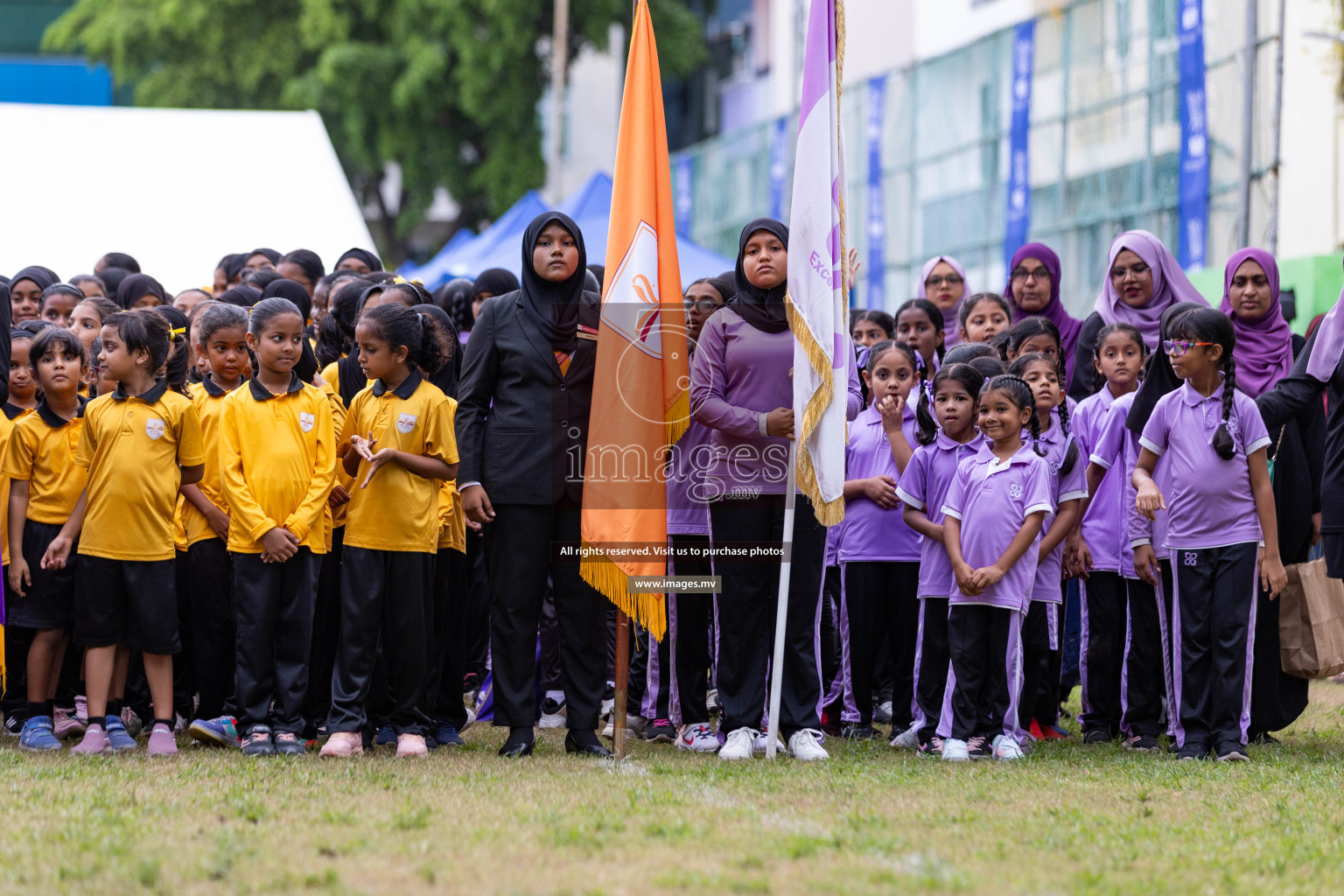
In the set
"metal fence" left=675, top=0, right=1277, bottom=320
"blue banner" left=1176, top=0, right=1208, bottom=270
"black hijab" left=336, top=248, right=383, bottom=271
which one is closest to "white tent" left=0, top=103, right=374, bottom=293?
"black hijab" left=336, top=248, right=383, bottom=271

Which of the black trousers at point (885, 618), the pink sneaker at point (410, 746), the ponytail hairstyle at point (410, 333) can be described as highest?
the ponytail hairstyle at point (410, 333)

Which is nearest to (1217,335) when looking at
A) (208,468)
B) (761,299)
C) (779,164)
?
(761,299)

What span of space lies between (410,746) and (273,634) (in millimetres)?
→ 764

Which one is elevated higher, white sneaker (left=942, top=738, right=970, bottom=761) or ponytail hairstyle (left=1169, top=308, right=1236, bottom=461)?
ponytail hairstyle (left=1169, top=308, right=1236, bottom=461)

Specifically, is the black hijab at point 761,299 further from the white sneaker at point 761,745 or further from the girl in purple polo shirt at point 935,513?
the white sneaker at point 761,745

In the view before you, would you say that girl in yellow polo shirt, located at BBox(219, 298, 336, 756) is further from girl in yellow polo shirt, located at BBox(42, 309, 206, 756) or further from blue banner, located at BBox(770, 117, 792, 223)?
blue banner, located at BBox(770, 117, 792, 223)

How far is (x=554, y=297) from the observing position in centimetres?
632

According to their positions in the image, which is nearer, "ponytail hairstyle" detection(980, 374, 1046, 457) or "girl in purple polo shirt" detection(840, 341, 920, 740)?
"ponytail hairstyle" detection(980, 374, 1046, 457)

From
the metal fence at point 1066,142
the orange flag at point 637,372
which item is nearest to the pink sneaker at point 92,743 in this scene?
the orange flag at point 637,372

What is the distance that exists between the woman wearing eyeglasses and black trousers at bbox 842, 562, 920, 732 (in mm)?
1700

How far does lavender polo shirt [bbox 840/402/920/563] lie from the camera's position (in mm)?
7168

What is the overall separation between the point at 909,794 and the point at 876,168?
1960cm

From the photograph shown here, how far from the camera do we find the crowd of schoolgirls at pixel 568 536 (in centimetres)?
618

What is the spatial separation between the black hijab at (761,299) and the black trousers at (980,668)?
1446mm
